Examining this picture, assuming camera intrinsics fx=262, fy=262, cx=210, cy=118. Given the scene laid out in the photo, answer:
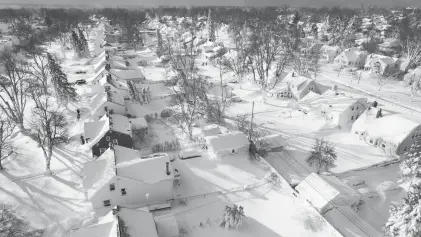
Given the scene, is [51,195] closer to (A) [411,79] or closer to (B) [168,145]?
(B) [168,145]

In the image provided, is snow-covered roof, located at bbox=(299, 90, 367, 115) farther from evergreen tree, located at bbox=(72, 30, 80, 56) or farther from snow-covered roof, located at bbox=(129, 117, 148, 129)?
evergreen tree, located at bbox=(72, 30, 80, 56)

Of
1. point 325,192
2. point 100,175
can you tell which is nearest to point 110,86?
point 100,175

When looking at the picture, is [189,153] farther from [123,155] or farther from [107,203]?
[107,203]

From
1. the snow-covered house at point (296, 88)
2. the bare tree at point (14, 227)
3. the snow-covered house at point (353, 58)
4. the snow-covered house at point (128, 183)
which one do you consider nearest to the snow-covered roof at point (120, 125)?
the snow-covered house at point (128, 183)

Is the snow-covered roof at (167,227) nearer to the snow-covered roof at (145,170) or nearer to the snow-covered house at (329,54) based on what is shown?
the snow-covered roof at (145,170)

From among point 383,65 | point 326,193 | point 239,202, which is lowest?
point 239,202

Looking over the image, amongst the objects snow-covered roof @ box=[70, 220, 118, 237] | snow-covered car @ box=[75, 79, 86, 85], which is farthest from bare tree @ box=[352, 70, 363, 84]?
snow-covered car @ box=[75, 79, 86, 85]
